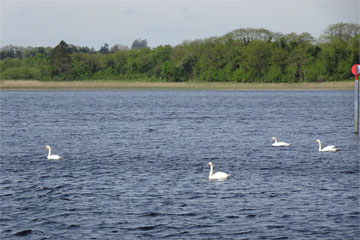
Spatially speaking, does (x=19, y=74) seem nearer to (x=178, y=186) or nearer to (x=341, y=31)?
(x=341, y=31)

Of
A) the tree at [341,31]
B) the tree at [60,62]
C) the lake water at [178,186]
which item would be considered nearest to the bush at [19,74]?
the tree at [60,62]

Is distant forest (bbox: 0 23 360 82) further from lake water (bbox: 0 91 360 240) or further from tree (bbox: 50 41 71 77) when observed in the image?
lake water (bbox: 0 91 360 240)

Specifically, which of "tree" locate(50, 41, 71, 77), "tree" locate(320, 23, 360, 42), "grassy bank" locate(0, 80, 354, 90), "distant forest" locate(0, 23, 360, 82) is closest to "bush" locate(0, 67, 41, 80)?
"distant forest" locate(0, 23, 360, 82)

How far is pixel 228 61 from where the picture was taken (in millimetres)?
129500

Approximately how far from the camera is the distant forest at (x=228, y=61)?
118 metres

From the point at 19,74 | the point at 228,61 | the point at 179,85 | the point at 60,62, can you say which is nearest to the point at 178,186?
the point at 179,85

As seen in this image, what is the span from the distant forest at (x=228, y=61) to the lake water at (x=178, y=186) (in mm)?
79367

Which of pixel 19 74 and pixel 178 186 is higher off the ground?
pixel 19 74

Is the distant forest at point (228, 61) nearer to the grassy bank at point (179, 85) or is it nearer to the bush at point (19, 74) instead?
the bush at point (19, 74)

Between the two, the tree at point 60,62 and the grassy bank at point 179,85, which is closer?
the grassy bank at point 179,85

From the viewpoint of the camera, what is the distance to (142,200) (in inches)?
759

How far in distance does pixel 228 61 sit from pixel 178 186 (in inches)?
4325

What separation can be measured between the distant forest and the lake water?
79367 millimetres

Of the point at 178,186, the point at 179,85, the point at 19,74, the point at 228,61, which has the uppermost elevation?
the point at 228,61
